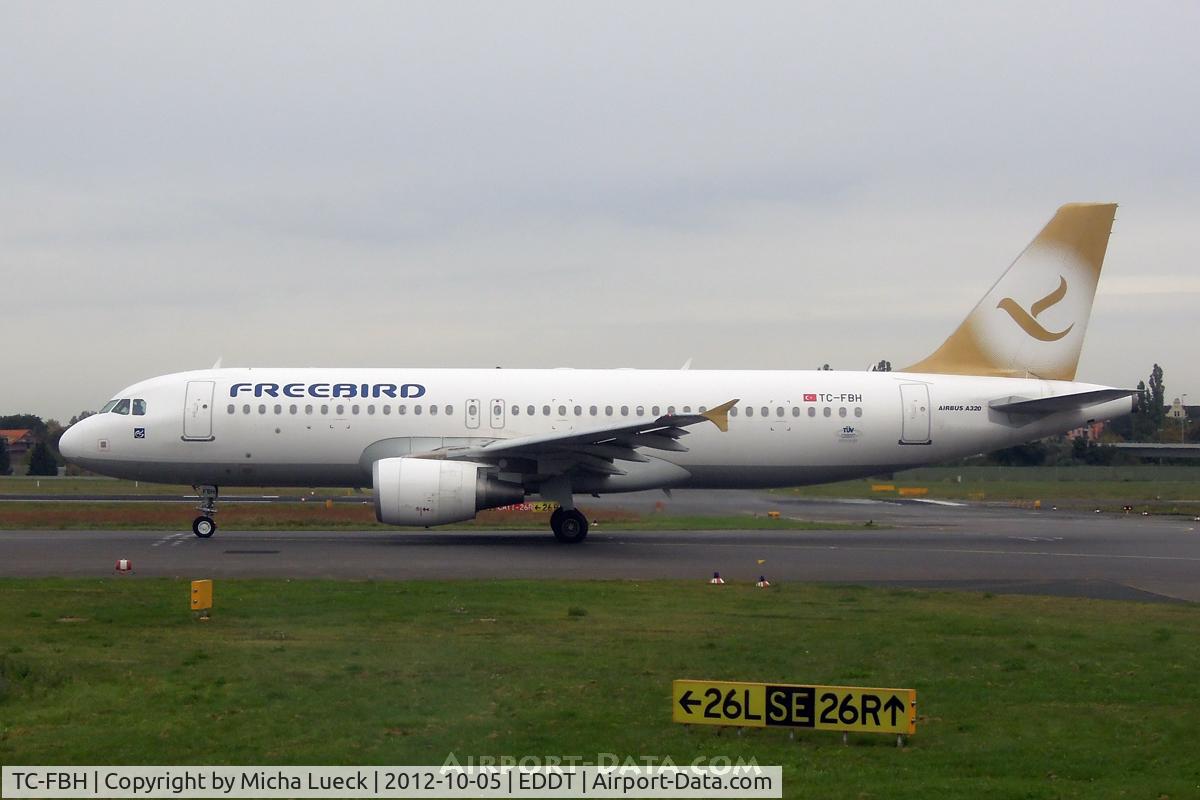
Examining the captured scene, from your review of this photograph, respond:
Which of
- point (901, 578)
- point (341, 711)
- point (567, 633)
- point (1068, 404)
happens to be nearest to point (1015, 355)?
point (1068, 404)

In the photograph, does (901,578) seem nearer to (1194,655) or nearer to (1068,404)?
(1194,655)

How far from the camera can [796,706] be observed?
826cm

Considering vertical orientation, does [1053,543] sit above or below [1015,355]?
below

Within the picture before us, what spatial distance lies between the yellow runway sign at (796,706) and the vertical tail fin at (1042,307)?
20017 millimetres

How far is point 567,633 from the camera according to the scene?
41.5ft

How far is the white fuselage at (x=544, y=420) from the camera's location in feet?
80.8

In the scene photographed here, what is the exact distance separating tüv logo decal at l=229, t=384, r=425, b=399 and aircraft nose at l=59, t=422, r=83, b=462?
3499 millimetres

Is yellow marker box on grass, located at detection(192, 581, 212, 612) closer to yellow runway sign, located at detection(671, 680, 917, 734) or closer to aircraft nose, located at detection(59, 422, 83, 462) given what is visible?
yellow runway sign, located at detection(671, 680, 917, 734)

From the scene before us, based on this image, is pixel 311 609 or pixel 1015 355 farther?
pixel 1015 355

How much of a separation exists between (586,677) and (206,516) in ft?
54.0

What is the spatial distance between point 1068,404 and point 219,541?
18.1 meters

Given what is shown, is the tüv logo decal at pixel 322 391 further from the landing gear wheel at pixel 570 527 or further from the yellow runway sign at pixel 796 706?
the yellow runway sign at pixel 796 706

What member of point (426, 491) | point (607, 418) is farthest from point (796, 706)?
point (607, 418)

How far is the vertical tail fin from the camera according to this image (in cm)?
2691
